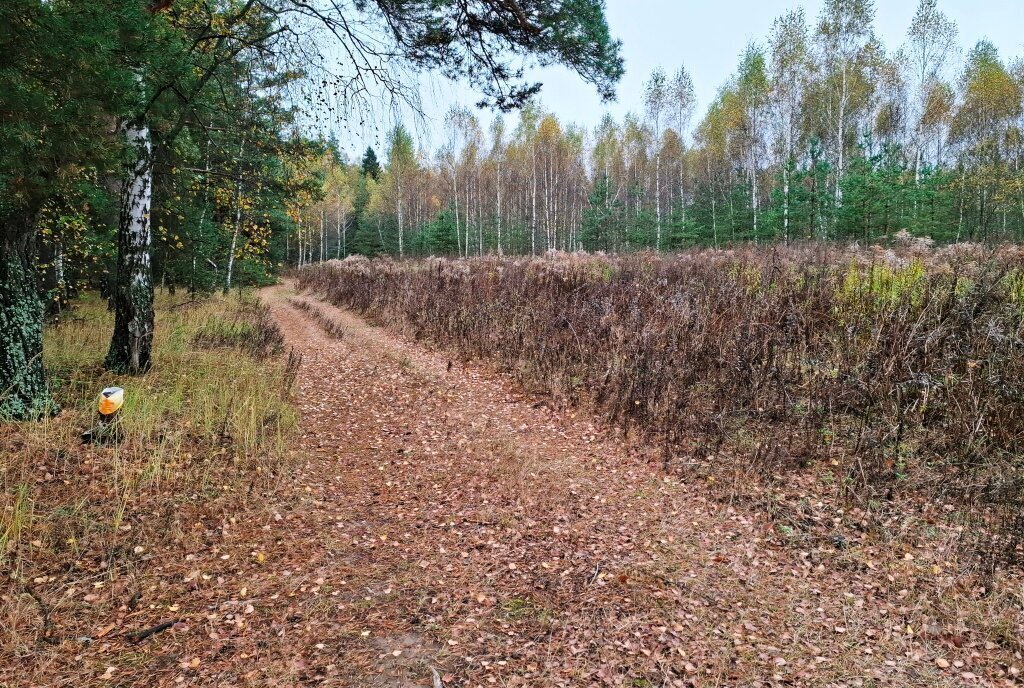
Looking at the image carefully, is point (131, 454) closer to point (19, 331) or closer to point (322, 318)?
point (19, 331)

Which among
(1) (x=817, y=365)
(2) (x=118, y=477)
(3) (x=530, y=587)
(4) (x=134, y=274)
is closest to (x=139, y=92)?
(4) (x=134, y=274)

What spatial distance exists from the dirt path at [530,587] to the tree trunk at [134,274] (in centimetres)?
235

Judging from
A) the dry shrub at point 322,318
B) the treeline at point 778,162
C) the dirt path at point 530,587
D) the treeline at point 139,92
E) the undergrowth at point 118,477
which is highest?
the treeline at point 778,162

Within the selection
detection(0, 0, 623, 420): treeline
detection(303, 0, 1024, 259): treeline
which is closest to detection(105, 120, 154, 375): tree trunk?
detection(0, 0, 623, 420): treeline

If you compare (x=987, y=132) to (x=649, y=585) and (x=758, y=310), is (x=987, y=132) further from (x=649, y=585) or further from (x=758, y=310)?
(x=649, y=585)

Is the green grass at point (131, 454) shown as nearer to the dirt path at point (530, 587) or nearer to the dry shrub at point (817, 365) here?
the dirt path at point (530, 587)

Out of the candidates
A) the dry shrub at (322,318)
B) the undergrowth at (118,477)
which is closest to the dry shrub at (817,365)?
the dry shrub at (322,318)

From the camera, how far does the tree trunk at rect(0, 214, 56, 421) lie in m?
4.07

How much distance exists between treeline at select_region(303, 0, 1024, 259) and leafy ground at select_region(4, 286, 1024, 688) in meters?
11.6

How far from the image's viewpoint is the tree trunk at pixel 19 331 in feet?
13.4

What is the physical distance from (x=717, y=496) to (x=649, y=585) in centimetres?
144

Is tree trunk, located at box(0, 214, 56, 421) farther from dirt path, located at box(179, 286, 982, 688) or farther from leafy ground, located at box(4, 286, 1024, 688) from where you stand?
dirt path, located at box(179, 286, 982, 688)

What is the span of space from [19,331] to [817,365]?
752 cm

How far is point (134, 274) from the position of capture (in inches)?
228
